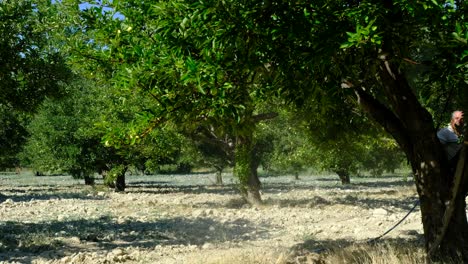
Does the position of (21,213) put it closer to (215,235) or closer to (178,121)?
(215,235)

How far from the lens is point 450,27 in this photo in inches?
158

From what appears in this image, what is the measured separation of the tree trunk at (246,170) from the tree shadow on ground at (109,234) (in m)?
1.57

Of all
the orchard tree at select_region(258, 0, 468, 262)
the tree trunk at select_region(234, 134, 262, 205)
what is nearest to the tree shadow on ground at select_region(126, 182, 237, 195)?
the tree trunk at select_region(234, 134, 262, 205)

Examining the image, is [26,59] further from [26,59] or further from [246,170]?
[246,170]

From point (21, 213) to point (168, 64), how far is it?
46.1 ft

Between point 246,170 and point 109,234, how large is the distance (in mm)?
4678

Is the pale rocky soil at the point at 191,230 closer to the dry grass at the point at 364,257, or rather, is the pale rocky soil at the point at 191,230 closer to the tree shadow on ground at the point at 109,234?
the tree shadow on ground at the point at 109,234

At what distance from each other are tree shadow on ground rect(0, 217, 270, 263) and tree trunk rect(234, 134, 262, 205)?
5.14ft

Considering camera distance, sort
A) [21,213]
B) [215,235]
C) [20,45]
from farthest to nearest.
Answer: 1. [21,213]
2. [215,235]
3. [20,45]

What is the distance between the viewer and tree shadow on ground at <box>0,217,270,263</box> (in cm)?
1007

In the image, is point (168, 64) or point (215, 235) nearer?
point (168, 64)

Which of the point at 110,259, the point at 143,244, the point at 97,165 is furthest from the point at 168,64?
the point at 97,165

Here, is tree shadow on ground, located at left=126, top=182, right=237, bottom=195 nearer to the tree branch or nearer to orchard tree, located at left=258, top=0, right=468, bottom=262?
the tree branch

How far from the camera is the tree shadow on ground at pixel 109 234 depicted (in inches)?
396
